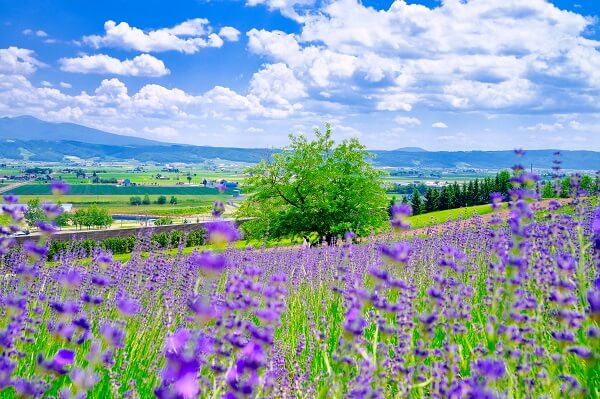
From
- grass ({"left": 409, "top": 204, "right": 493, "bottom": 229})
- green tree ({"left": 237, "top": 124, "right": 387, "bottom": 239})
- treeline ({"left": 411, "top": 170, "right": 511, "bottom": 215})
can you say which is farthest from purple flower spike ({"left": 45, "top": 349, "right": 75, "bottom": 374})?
treeline ({"left": 411, "top": 170, "right": 511, "bottom": 215})

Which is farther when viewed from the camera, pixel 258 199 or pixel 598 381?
pixel 258 199

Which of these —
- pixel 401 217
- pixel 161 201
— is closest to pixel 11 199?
pixel 401 217

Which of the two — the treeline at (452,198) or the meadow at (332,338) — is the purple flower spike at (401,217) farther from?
the treeline at (452,198)

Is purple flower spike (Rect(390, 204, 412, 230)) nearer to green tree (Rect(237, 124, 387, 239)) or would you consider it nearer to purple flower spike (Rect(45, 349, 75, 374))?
purple flower spike (Rect(45, 349, 75, 374))

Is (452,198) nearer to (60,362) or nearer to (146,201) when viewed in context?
(60,362)

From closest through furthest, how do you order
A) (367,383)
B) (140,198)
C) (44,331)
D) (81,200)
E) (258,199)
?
(367,383), (44,331), (258,199), (81,200), (140,198)

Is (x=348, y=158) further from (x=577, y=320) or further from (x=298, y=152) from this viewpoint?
(x=577, y=320)

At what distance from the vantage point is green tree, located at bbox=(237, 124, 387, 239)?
31.2 meters

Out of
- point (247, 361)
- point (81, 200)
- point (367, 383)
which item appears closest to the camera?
point (247, 361)

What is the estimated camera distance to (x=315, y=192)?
3216 centimetres

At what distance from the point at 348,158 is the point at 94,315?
101 feet

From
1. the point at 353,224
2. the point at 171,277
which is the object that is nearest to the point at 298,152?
the point at 353,224

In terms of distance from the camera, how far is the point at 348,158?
34344mm

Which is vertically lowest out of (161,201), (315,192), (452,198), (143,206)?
(143,206)
